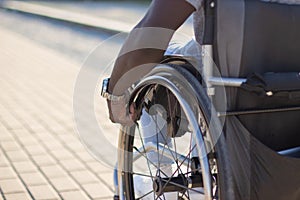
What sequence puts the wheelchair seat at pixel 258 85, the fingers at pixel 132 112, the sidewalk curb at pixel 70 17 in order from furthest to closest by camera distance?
the sidewalk curb at pixel 70 17 < the fingers at pixel 132 112 < the wheelchair seat at pixel 258 85

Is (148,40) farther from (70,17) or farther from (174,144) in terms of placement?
(70,17)

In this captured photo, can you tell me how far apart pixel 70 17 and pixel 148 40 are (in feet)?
33.5

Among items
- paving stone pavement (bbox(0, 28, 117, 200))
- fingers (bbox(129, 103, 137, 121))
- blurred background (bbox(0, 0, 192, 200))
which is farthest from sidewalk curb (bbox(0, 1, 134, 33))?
fingers (bbox(129, 103, 137, 121))

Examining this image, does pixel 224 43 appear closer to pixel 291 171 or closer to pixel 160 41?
pixel 160 41

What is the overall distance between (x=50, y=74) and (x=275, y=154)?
6.10 metres

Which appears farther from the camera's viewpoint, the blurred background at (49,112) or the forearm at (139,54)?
the blurred background at (49,112)

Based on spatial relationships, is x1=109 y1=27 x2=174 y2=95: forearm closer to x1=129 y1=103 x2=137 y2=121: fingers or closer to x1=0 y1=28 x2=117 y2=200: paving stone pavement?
x1=129 y1=103 x2=137 y2=121: fingers

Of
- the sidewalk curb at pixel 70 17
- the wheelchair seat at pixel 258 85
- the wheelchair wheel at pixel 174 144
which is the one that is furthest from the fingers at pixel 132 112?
the sidewalk curb at pixel 70 17

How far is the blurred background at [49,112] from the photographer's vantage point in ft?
12.7

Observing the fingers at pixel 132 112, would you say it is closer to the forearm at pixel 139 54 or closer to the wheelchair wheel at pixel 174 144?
the wheelchair wheel at pixel 174 144

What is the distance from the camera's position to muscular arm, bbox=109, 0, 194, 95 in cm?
196

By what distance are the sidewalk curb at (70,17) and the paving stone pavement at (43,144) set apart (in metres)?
1.42

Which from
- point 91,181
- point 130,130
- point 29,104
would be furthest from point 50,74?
point 130,130

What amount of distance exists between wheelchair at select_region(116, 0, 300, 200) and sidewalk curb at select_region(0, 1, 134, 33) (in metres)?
5.66
